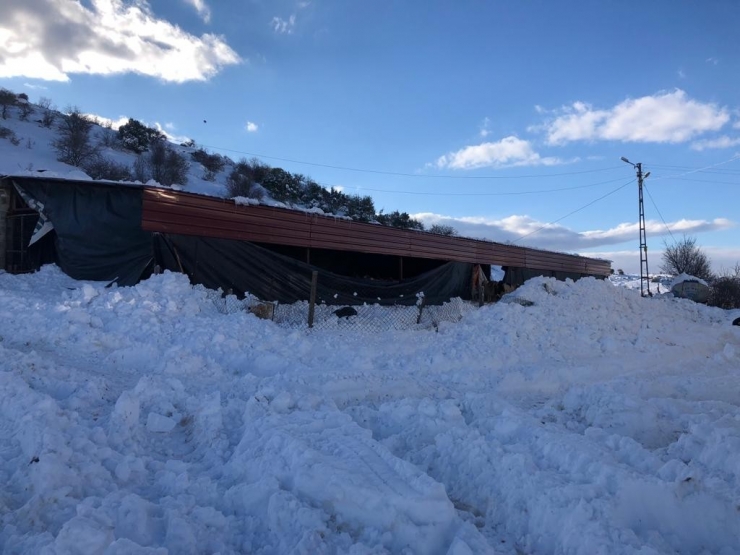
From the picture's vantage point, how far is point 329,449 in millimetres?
4102

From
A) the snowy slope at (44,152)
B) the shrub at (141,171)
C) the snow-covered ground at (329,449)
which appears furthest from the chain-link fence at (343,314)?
the shrub at (141,171)

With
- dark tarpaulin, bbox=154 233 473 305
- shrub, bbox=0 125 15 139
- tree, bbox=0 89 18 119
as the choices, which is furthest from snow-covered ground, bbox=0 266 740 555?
tree, bbox=0 89 18 119

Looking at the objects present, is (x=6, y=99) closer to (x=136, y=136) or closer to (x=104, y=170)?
(x=136, y=136)

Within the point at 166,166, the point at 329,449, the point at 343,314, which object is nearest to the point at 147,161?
the point at 166,166

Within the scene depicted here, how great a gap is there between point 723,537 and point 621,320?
9.93 m

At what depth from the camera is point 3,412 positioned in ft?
14.2

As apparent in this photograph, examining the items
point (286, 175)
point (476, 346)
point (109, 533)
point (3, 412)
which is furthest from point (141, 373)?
point (286, 175)

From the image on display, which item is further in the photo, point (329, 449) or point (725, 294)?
point (725, 294)

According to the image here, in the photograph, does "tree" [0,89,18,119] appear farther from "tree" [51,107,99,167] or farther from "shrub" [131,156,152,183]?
"shrub" [131,156,152,183]

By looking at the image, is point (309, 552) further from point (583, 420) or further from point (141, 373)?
point (141, 373)

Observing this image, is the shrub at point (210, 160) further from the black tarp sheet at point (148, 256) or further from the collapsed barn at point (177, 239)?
the black tarp sheet at point (148, 256)

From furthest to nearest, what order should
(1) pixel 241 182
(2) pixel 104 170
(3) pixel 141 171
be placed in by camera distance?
1. (1) pixel 241 182
2. (3) pixel 141 171
3. (2) pixel 104 170

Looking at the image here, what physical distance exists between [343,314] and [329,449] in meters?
6.98

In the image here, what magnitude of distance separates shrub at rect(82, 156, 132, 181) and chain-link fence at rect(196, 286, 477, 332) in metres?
16.8
